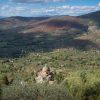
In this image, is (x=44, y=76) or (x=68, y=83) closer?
(x=68, y=83)

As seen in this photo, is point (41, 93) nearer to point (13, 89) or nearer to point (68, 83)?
point (13, 89)

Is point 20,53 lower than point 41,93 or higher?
lower

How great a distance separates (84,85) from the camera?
38906 mm

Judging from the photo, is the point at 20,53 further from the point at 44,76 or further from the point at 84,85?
the point at 84,85

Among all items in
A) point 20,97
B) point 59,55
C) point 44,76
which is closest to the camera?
point 20,97

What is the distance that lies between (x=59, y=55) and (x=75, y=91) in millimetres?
137275

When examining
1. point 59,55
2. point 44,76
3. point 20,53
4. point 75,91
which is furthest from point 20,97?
point 20,53

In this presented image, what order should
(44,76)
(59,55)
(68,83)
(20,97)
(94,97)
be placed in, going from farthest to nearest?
(59,55), (44,76), (68,83), (94,97), (20,97)

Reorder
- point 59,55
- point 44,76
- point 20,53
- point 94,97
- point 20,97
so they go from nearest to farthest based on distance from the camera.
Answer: point 20,97, point 94,97, point 44,76, point 59,55, point 20,53

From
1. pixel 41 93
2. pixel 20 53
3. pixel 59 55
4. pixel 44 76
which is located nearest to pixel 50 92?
pixel 41 93

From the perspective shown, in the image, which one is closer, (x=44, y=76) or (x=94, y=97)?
(x=94, y=97)

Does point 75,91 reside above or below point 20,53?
above

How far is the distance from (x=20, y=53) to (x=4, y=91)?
521 ft

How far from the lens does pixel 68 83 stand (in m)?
41.2
